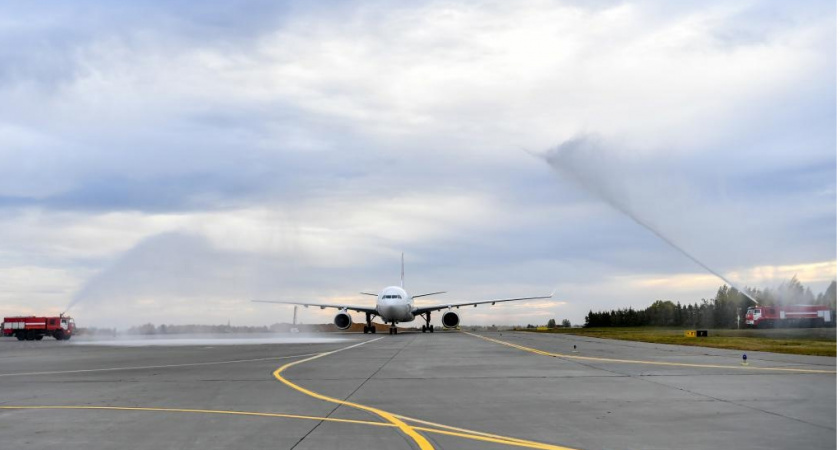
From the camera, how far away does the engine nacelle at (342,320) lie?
251 feet

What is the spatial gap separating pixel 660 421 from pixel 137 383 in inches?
579

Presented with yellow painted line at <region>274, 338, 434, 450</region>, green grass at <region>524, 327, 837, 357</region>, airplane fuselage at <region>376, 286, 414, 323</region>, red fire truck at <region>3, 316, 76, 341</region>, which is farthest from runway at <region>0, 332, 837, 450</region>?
red fire truck at <region>3, 316, 76, 341</region>

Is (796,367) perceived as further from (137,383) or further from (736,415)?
(137,383)

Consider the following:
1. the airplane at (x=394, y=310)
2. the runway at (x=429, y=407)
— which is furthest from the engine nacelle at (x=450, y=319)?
the runway at (x=429, y=407)

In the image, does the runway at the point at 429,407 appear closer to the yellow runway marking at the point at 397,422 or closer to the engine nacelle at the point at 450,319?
the yellow runway marking at the point at 397,422

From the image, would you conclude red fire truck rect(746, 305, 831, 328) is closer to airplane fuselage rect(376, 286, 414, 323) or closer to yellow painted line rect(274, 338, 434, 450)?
airplane fuselage rect(376, 286, 414, 323)

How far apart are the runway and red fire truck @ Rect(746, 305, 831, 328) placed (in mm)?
72294

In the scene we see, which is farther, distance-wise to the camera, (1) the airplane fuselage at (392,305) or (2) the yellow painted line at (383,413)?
(1) the airplane fuselage at (392,305)

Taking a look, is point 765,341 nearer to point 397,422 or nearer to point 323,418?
point 397,422

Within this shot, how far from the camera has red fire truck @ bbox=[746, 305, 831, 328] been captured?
294ft

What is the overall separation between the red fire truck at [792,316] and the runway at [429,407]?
72.3 m

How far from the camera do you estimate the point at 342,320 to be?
7694cm

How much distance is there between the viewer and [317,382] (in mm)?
19859

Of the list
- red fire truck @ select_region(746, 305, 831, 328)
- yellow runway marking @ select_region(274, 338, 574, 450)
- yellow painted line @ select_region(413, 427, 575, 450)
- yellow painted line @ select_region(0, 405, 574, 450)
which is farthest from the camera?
red fire truck @ select_region(746, 305, 831, 328)
